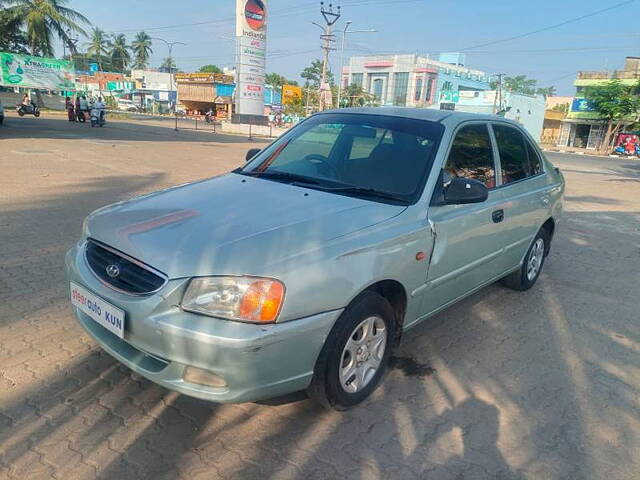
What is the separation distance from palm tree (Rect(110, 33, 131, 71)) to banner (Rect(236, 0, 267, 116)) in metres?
83.6

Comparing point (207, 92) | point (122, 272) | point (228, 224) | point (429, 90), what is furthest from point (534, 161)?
point (429, 90)

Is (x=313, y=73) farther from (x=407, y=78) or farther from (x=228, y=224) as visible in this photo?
(x=228, y=224)

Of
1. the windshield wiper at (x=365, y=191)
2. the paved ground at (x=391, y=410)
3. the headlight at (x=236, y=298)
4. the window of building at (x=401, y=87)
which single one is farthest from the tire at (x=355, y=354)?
the window of building at (x=401, y=87)

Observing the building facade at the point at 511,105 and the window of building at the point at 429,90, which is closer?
the building facade at the point at 511,105

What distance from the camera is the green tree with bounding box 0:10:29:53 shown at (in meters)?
25.8

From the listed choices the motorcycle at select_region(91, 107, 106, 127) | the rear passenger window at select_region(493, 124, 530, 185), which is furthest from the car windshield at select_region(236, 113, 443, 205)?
the motorcycle at select_region(91, 107, 106, 127)

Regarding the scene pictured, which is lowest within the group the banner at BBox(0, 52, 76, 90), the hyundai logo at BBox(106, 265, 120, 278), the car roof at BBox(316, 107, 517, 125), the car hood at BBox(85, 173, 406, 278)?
the hyundai logo at BBox(106, 265, 120, 278)

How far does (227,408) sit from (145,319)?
2.76 feet

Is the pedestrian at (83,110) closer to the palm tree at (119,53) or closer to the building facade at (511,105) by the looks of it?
the building facade at (511,105)

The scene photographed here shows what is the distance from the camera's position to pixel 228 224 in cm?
263

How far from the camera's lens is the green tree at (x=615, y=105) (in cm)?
4391

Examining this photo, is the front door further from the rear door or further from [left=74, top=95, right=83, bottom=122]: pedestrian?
[left=74, top=95, right=83, bottom=122]: pedestrian

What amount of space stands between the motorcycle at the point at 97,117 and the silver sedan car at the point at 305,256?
26.8 metres

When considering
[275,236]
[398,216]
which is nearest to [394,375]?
[398,216]
